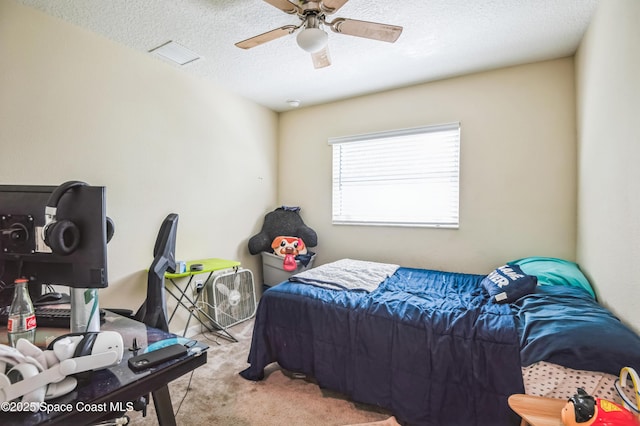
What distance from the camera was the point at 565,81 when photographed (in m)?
2.62

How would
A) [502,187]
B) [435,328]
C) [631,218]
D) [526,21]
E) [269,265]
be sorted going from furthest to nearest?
[269,265] < [502,187] < [526,21] < [435,328] < [631,218]

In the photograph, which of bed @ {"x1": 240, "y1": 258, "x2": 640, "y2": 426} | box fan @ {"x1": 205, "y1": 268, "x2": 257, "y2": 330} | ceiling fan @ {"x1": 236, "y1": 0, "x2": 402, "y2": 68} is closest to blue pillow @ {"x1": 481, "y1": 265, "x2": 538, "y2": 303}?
bed @ {"x1": 240, "y1": 258, "x2": 640, "y2": 426}

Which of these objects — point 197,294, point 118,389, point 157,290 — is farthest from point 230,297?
point 118,389

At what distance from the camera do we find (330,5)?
173cm

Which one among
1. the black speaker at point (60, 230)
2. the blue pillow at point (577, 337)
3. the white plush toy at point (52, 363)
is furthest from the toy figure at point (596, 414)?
the black speaker at point (60, 230)

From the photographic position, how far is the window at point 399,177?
10.2ft

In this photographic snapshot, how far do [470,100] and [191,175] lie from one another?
288cm

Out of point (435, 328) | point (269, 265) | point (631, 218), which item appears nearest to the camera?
point (631, 218)

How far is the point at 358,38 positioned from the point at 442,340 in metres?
2.23

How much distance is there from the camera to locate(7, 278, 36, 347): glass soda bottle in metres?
0.97

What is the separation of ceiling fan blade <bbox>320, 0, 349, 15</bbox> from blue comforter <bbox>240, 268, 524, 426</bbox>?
1.81 metres

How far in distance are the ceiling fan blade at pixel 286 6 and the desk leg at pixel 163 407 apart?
189 cm

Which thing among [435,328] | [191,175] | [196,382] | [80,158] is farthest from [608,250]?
[80,158]

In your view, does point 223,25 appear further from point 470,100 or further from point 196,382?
point 196,382
